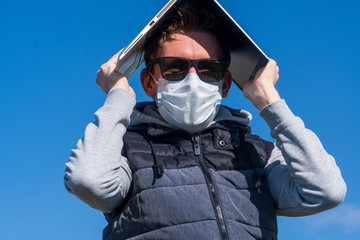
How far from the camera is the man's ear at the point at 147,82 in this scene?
6438 mm

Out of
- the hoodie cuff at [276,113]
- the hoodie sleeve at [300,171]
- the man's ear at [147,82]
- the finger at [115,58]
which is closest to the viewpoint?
the hoodie sleeve at [300,171]

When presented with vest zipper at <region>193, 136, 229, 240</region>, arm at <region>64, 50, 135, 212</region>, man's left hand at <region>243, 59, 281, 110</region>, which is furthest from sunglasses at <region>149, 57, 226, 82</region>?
vest zipper at <region>193, 136, 229, 240</region>

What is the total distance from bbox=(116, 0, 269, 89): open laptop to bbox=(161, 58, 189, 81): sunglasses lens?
15.2 inches

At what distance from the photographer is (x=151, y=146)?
5746mm

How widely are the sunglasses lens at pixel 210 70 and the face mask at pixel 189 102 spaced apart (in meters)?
0.07

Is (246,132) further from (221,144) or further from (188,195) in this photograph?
(188,195)

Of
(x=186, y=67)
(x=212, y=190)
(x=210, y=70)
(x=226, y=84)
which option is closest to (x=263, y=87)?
(x=210, y=70)

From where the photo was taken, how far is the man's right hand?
6005 millimetres

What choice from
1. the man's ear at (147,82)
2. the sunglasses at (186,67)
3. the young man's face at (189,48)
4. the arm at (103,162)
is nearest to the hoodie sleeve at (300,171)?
the sunglasses at (186,67)

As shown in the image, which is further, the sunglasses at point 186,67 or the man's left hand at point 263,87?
the sunglasses at point 186,67

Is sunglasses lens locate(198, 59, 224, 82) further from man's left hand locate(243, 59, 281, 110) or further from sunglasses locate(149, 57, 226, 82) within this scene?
man's left hand locate(243, 59, 281, 110)

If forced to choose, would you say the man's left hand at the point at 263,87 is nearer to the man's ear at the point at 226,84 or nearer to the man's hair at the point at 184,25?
the man's ear at the point at 226,84

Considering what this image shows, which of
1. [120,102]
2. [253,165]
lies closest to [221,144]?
[253,165]

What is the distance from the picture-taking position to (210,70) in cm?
612
